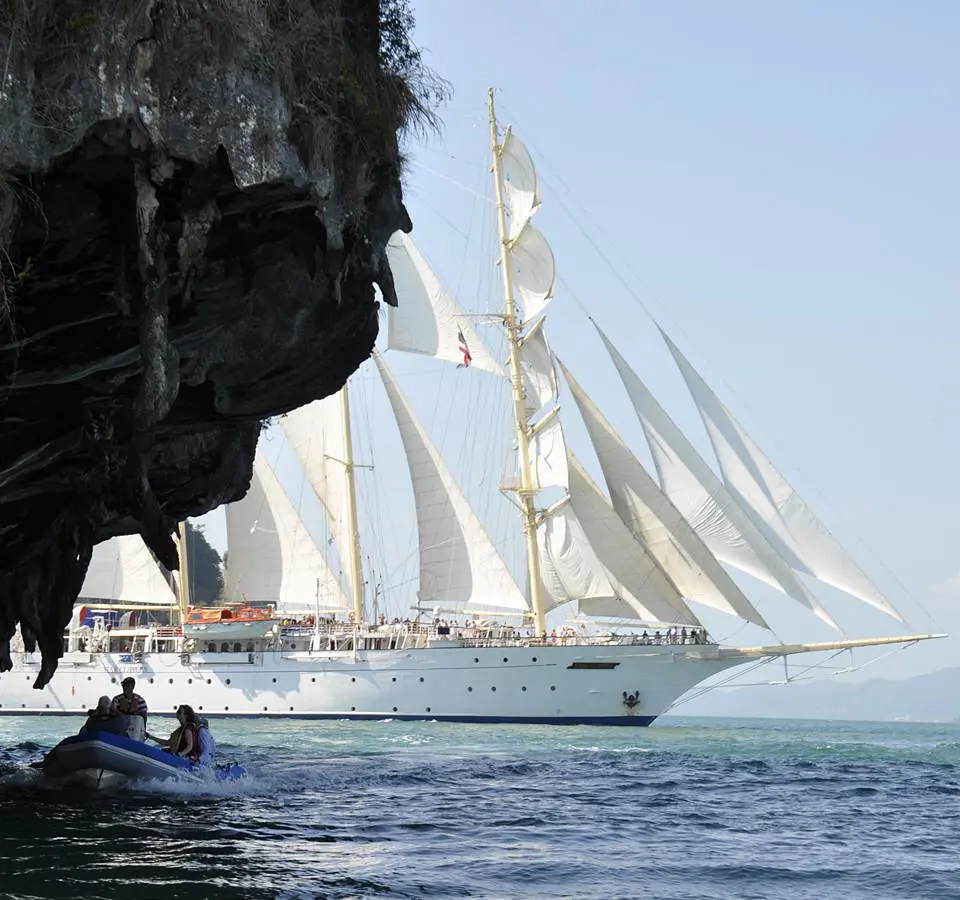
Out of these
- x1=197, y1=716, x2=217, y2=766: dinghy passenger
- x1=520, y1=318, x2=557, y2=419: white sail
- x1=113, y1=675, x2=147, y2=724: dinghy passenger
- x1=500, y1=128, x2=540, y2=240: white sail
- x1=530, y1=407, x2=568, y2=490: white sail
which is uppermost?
x1=500, y1=128, x2=540, y2=240: white sail

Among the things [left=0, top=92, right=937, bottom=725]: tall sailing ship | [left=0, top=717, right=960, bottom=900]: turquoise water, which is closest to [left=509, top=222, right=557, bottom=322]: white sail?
[left=0, top=92, right=937, bottom=725]: tall sailing ship

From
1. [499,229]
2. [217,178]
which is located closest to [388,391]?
[499,229]

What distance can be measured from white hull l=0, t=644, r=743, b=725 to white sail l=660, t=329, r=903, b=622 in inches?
222

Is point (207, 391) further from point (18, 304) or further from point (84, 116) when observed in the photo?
point (84, 116)

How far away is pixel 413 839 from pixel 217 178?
266 inches

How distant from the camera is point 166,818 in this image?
12.8 meters

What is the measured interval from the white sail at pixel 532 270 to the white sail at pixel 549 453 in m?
4.80

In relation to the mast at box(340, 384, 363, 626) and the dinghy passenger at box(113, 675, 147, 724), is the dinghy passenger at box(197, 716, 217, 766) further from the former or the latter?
the mast at box(340, 384, 363, 626)

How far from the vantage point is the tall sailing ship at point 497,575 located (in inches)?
1710

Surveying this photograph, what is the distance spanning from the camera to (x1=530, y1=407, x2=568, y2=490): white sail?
47.2 m

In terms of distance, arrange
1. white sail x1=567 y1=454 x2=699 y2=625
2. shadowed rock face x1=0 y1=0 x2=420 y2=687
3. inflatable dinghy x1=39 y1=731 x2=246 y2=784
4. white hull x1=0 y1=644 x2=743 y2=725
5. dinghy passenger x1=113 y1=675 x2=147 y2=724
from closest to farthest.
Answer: shadowed rock face x1=0 y1=0 x2=420 y2=687, inflatable dinghy x1=39 y1=731 x2=246 y2=784, dinghy passenger x1=113 y1=675 x2=147 y2=724, white sail x1=567 y1=454 x2=699 y2=625, white hull x1=0 y1=644 x2=743 y2=725

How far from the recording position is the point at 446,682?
147 ft

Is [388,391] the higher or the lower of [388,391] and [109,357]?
the higher

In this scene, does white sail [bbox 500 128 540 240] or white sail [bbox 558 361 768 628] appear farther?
white sail [bbox 500 128 540 240]
